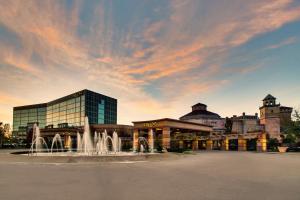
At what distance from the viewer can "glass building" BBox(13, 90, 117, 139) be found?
101812 mm

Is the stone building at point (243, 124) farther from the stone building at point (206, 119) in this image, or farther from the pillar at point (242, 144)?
the pillar at point (242, 144)

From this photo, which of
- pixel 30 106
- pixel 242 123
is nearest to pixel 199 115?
pixel 242 123

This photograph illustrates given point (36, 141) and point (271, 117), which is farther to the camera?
point (271, 117)

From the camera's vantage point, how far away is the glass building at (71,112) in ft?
334

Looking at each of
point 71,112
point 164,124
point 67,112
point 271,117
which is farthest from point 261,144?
point 67,112

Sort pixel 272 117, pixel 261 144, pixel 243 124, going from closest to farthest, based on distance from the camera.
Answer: pixel 261 144 → pixel 272 117 → pixel 243 124

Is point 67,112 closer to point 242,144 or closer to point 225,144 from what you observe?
point 225,144

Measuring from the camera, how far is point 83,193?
10594 mm

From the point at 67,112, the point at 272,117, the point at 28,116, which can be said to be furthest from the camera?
the point at 28,116

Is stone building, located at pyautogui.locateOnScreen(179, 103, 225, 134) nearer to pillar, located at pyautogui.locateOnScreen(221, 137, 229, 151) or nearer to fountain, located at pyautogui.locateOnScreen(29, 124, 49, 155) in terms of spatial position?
pillar, located at pyautogui.locateOnScreen(221, 137, 229, 151)

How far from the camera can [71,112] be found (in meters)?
109

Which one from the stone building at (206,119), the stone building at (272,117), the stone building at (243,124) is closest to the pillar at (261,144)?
the stone building at (206,119)

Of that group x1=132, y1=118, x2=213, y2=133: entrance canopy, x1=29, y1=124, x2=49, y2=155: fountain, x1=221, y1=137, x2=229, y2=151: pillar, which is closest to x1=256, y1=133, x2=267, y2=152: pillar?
x1=221, y1=137, x2=229, y2=151: pillar

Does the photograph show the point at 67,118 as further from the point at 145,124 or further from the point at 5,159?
the point at 5,159
